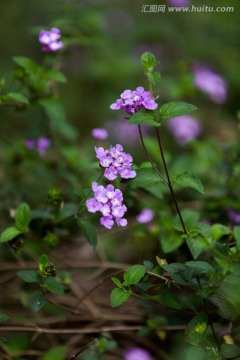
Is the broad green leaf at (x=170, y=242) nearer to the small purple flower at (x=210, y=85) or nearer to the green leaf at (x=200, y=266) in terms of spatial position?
the green leaf at (x=200, y=266)

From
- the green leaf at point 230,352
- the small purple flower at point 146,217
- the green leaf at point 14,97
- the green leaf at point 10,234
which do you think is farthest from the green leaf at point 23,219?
the green leaf at point 230,352

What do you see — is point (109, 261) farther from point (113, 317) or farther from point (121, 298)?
point (121, 298)

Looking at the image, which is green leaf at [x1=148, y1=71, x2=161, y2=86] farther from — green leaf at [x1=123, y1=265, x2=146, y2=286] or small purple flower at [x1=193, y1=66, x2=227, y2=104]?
small purple flower at [x1=193, y1=66, x2=227, y2=104]

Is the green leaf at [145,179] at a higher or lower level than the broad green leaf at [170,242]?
higher

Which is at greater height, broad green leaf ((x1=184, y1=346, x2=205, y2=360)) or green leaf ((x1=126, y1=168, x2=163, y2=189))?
green leaf ((x1=126, y1=168, x2=163, y2=189))

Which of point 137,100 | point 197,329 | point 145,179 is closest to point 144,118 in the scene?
point 137,100

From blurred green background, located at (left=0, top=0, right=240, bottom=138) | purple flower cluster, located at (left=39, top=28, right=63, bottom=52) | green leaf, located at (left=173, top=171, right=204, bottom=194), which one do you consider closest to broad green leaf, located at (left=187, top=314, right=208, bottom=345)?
green leaf, located at (left=173, top=171, right=204, bottom=194)
